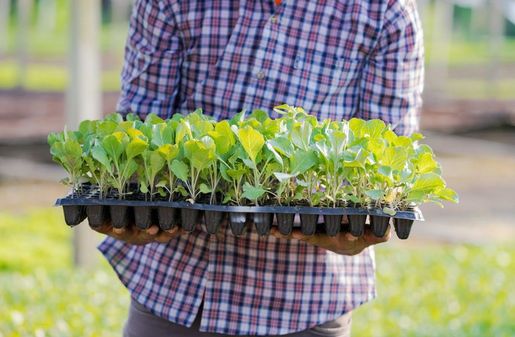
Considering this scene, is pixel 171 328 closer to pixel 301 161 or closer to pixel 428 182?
pixel 301 161

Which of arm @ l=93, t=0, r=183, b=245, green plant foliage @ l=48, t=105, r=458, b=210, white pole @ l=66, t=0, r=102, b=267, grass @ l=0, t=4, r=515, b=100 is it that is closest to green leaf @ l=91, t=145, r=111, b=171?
green plant foliage @ l=48, t=105, r=458, b=210

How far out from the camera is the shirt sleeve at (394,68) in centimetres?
209

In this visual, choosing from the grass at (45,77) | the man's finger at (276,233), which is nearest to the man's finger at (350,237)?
the man's finger at (276,233)

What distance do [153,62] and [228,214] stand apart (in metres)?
0.54

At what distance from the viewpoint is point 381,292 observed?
5094 mm

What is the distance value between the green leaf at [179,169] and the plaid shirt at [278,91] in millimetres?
380

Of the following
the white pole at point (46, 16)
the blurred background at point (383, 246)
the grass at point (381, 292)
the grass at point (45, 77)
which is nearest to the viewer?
the grass at point (381, 292)

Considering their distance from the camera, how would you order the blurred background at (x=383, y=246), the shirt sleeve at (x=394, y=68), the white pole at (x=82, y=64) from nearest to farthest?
the shirt sleeve at (x=394, y=68) → the blurred background at (x=383, y=246) → the white pole at (x=82, y=64)

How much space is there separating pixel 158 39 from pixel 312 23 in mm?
358

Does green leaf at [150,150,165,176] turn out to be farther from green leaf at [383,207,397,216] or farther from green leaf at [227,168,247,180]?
green leaf at [383,207,397,216]

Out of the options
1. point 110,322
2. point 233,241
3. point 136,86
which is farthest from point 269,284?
point 110,322

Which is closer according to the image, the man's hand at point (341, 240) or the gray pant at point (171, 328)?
the man's hand at point (341, 240)

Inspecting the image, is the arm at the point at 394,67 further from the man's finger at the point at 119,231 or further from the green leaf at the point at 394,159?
the man's finger at the point at 119,231

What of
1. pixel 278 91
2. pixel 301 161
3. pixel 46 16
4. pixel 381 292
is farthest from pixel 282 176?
pixel 46 16
